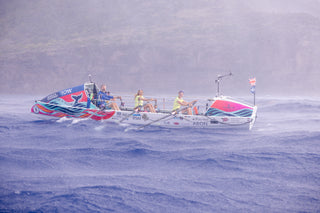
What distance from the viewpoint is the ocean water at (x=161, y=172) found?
575cm

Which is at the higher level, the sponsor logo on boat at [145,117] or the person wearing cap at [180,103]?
the person wearing cap at [180,103]

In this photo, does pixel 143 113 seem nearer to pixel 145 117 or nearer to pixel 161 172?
pixel 145 117

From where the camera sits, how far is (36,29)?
82.3m

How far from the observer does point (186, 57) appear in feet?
200

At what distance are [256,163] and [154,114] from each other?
6.63m

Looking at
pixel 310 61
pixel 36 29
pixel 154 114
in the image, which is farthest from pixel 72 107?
pixel 36 29

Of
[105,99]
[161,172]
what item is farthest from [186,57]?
[161,172]

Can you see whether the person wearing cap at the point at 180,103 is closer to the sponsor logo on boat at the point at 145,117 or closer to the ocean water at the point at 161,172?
the sponsor logo on boat at the point at 145,117

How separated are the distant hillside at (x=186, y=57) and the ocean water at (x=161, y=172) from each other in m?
47.4

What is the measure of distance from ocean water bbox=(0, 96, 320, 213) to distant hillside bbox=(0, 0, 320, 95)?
155 ft

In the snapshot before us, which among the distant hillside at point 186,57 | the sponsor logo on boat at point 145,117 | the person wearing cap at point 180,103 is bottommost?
the sponsor logo on boat at point 145,117

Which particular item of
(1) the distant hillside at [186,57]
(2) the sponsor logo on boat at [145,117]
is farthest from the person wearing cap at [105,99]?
(1) the distant hillside at [186,57]

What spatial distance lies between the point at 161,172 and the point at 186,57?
5489 centimetres

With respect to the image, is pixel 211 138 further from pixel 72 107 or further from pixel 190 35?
pixel 190 35
